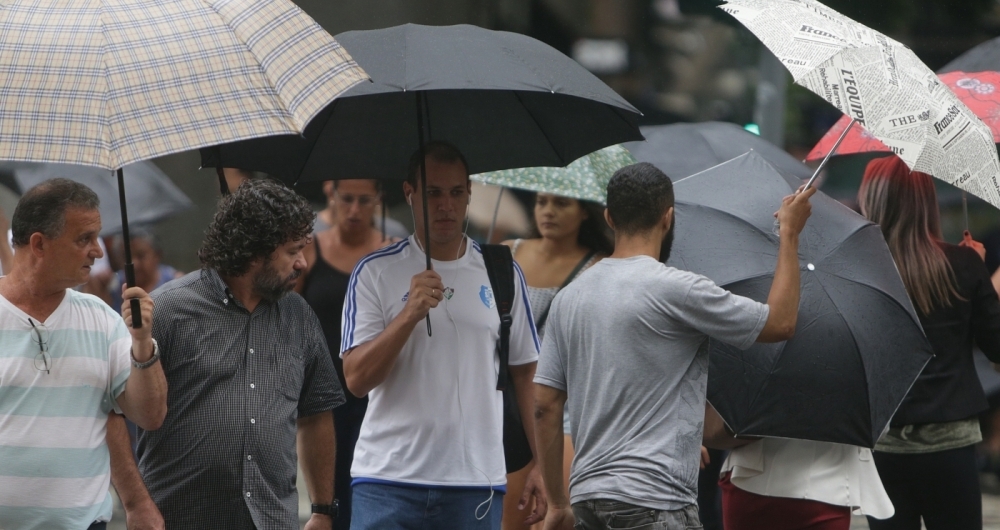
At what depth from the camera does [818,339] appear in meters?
4.21

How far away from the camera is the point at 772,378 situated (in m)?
4.23

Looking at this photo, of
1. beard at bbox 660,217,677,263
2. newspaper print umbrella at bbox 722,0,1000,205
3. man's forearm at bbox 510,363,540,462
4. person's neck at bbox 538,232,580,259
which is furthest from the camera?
person's neck at bbox 538,232,580,259

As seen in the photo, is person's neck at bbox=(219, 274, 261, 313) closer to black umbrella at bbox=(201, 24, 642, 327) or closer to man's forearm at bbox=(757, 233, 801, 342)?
black umbrella at bbox=(201, 24, 642, 327)

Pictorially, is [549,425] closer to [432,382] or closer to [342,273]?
[432,382]

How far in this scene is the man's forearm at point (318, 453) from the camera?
4312mm

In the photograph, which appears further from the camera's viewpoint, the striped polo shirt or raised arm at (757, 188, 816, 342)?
raised arm at (757, 188, 816, 342)

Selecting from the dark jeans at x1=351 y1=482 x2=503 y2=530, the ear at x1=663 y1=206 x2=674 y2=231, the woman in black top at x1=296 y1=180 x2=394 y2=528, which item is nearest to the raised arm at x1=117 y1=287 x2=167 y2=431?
the dark jeans at x1=351 y1=482 x2=503 y2=530

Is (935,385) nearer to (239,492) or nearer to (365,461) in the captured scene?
(365,461)

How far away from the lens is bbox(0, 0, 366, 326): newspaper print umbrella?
3.12 m

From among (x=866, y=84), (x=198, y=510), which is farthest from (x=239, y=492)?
(x=866, y=84)

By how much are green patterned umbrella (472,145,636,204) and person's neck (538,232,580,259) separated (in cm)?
33

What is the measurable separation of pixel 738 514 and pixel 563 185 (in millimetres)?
1957

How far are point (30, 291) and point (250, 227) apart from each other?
2.17 feet

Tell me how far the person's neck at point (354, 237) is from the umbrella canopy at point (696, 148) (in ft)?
4.89
